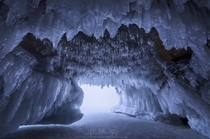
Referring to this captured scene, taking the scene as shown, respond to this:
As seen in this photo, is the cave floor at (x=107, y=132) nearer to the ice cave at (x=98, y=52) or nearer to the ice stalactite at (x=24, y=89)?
the ice cave at (x=98, y=52)

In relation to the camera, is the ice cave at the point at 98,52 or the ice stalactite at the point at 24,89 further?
the ice stalactite at the point at 24,89

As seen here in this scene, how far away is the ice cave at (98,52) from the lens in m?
3.77

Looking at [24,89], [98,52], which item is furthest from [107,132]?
[24,89]

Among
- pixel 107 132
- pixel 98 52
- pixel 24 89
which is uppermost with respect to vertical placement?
pixel 98 52

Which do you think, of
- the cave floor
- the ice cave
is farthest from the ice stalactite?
the cave floor

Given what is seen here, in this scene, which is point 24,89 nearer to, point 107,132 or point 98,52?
point 98,52

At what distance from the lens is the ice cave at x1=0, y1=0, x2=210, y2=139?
12.4 ft

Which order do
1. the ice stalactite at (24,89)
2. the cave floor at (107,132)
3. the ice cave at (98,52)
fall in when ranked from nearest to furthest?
the ice cave at (98,52) → the ice stalactite at (24,89) → the cave floor at (107,132)

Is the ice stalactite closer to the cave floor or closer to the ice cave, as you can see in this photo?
the ice cave

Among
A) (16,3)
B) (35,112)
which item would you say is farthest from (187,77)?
(35,112)

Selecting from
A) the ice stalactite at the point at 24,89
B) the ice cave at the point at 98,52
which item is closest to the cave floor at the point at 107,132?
the ice cave at the point at 98,52

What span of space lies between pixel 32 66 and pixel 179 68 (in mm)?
7231

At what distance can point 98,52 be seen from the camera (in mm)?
6773

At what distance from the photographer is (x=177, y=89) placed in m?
7.46
